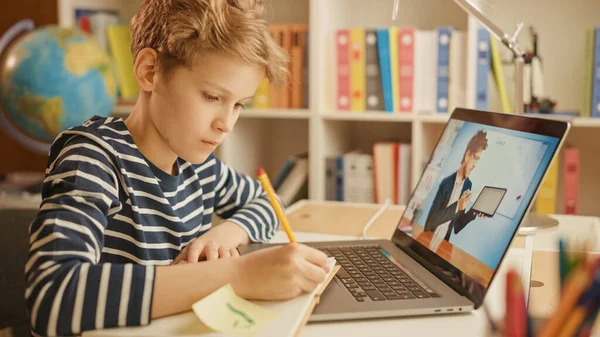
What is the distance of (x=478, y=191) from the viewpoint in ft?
2.90

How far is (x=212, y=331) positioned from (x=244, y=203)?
0.61 m

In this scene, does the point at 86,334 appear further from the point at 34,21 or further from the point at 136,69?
the point at 34,21

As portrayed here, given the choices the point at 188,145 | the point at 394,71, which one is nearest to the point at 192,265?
the point at 188,145

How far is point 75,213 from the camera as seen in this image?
29.5 inches

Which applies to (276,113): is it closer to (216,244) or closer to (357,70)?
(357,70)

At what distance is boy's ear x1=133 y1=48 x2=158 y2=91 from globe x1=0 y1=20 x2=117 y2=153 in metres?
1.42

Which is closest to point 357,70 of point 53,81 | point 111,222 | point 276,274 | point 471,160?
point 53,81

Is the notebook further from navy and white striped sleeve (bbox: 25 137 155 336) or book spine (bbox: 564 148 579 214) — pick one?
book spine (bbox: 564 148 579 214)

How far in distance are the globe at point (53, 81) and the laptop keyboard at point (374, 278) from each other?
1.56m

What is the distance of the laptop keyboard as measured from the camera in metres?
0.81

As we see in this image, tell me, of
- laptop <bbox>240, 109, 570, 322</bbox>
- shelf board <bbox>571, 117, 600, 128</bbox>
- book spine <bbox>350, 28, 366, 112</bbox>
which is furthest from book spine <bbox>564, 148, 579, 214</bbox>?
laptop <bbox>240, 109, 570, 322</bbox>

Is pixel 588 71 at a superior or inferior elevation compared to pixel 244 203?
superior

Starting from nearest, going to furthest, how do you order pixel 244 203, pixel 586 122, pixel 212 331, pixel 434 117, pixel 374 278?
1. pixel 212 331
2. pixel 374 278
3. pixel 244 203
4. pixel 586 122
5. pixel 434 117

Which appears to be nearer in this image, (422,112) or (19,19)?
(422,112)
